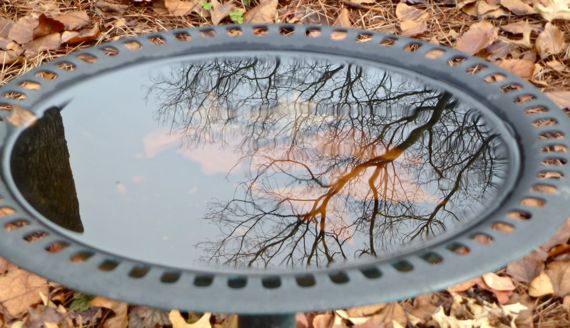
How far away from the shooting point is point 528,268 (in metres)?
1.82

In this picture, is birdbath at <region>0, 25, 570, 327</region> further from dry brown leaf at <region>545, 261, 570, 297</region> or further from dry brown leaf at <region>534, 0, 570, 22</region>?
dry brown leaf at <region>534, 0, 570, 22</region>

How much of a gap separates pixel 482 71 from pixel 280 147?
42cm

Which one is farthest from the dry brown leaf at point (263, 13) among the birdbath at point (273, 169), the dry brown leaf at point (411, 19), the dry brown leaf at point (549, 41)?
the birdbath at point (273, 169)

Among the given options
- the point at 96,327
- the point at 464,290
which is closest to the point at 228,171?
the point at 96,327

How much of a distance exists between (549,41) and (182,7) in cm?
132

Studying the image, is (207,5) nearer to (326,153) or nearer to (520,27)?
(520,27)

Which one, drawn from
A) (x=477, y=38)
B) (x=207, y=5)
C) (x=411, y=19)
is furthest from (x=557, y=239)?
(x=207, y=5)

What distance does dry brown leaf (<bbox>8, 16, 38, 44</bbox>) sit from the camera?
2.55 meters

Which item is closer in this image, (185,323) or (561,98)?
(185,323)

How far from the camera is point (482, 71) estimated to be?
1349 millimetres

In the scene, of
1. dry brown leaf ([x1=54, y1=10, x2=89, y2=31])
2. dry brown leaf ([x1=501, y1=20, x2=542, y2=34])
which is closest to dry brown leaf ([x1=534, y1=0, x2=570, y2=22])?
dry brown leaf ([x1=501, y1=20, x2=542, y2=34])

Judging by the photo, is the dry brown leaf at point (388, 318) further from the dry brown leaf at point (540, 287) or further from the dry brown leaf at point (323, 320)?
the dry brown leaf at point (540, 287)

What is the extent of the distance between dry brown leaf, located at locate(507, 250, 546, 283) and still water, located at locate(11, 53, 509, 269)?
698 millimetres

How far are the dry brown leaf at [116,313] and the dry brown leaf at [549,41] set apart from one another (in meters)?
1.63
